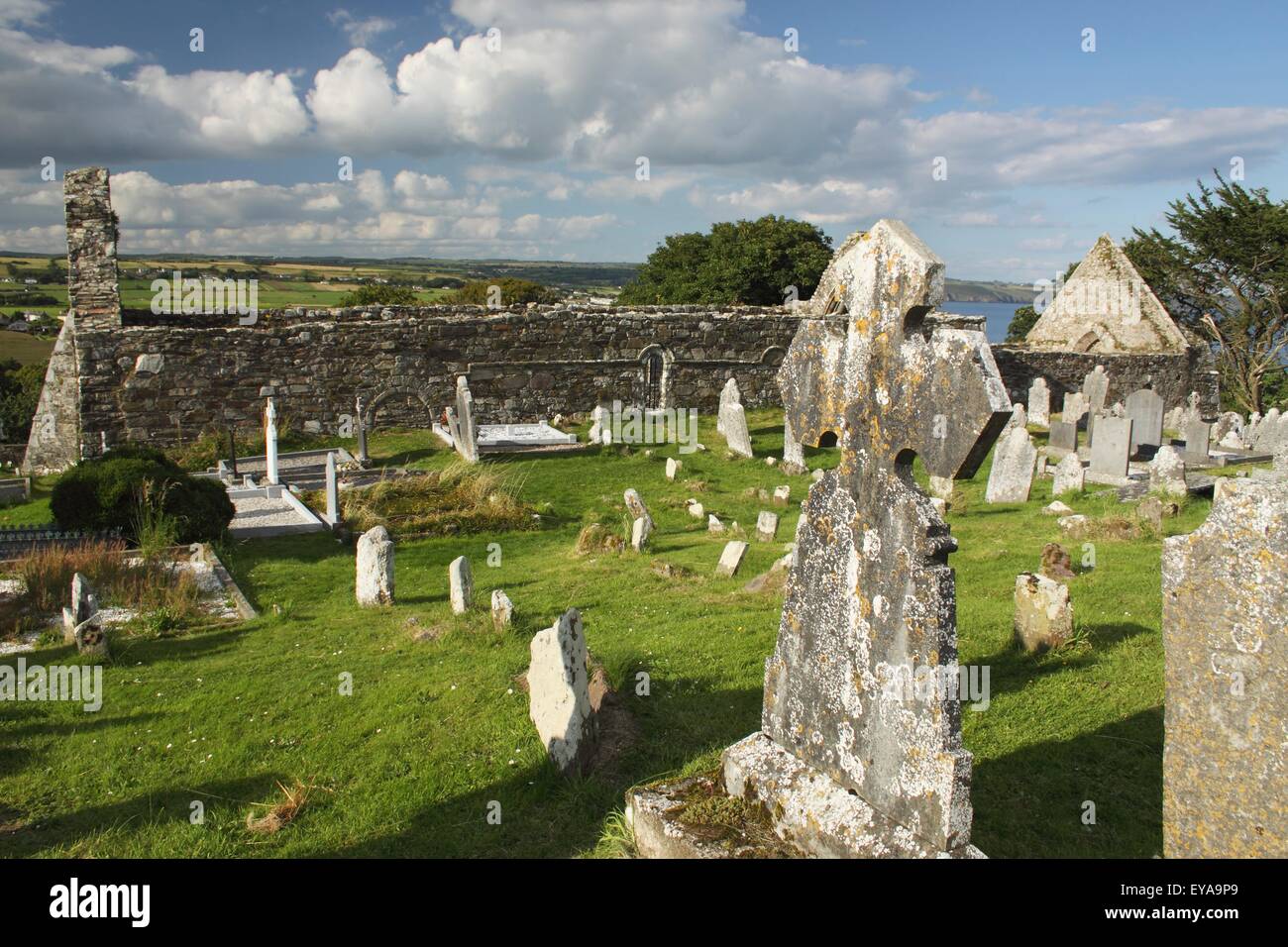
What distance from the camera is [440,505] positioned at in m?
12.4

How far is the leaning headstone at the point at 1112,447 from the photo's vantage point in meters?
14.5

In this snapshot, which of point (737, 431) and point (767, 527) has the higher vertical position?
point (737, 431)

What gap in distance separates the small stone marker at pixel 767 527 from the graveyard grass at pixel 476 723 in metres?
1.46

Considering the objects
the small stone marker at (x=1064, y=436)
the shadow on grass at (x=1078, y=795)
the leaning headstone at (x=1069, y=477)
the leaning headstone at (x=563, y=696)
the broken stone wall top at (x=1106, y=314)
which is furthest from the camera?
the broken stone wall top at (x=1106, y=314)

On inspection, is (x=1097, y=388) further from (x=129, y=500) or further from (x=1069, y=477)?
(x=129, y=500)

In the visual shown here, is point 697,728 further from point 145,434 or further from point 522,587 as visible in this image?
point 145,434

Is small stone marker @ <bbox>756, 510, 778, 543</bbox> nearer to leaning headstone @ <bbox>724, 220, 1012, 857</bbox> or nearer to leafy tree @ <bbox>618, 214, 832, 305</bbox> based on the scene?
leaning headstone @ <bbox>724, 220, 1012, 857</bbox>

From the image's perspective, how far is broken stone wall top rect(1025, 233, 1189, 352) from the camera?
28.5 metres

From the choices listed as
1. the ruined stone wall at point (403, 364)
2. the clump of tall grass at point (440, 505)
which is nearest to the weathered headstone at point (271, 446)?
the clump of tall grass at point (440, 505)

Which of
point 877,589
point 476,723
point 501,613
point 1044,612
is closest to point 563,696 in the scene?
point 476,723

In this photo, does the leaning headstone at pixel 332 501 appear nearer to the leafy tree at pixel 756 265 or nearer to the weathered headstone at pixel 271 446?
the weathered headstone at pixel 271 446

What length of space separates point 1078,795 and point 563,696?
111 inches

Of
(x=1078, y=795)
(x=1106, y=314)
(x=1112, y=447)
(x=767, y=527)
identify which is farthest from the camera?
(x=1106, y=314)

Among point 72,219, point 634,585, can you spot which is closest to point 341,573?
point 634,585
